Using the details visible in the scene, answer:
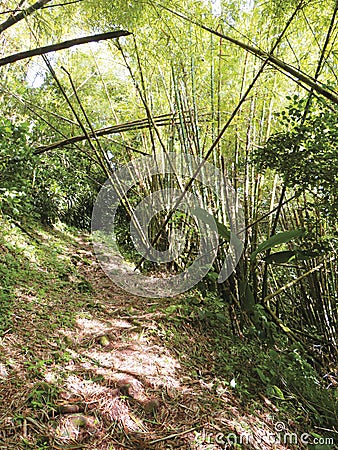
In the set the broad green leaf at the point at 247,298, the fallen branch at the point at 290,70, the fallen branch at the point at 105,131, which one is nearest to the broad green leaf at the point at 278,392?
the broad green leaf at the point at 247,298

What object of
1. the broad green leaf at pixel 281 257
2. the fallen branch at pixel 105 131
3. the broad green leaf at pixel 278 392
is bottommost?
the broad green leaf at pixel 278 392

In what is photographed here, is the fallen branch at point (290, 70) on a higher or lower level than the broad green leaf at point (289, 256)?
higher

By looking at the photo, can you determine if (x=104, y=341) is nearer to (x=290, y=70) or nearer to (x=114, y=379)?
(x=114, y=379)

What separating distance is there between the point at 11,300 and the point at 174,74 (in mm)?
1671

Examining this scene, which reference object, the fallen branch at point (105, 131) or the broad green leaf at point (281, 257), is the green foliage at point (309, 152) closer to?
the broad green leaf at point (281, 257)

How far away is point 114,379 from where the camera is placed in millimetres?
1468

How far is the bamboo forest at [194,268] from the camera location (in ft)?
4.45

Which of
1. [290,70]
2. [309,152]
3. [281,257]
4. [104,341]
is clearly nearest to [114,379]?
[104,341]

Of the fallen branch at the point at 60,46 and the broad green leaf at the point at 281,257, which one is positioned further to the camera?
the broad green leaf at the point at 281,257

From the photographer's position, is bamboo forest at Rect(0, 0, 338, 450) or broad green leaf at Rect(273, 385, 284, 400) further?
broad green leaf at Rect(273, 385, 284, 400)

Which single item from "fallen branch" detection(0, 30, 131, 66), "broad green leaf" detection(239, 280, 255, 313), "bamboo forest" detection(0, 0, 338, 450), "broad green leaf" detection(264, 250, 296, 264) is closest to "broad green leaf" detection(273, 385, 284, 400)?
"bamboo forest" detection(0, 0, 338, 450)

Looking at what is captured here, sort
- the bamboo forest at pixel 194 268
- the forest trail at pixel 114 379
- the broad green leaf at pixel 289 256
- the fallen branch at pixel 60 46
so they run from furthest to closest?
the broad green leaf at pixel 289 256 < the fallen branch at pixel 60 46 < the bamboo forest at pixel 194 268 < the forest trail at pixel 114 379

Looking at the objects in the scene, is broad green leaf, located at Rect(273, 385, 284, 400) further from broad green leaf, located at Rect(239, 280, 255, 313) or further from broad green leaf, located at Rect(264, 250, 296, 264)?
broad green leaf, located at Rect(264, 250, 296, 264)

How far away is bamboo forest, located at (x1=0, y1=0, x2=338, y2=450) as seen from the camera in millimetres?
1357
